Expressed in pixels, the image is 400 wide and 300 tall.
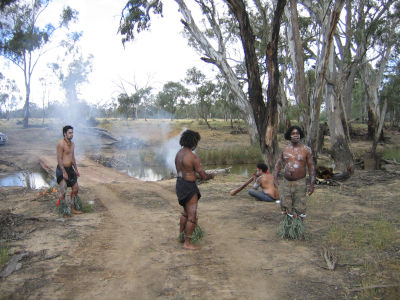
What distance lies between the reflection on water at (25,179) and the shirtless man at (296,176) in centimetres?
1013

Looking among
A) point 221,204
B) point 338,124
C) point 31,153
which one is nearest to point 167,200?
point 221,204

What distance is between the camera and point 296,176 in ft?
16.0

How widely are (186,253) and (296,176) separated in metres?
1.82

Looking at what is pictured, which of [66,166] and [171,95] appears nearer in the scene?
[66,166]

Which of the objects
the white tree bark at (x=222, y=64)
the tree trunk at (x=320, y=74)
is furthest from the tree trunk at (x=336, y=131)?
the white tree bark at (x=222, y=64)

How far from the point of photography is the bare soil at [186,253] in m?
3.42

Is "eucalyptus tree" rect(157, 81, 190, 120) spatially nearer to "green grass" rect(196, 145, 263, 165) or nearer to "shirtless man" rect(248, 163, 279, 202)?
"green grass" rect(196, 145, 263, 165)

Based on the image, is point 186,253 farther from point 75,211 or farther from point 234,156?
point 234,156

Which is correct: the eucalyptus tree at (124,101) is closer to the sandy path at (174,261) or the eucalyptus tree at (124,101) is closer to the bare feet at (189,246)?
the sandy path at (174,261)

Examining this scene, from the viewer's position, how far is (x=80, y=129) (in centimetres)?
2736

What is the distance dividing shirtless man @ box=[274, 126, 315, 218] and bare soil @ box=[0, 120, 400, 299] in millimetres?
471

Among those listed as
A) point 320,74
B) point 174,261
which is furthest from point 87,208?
point 320,74

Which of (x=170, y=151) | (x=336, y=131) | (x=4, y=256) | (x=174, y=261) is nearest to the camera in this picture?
(x=4, y=256)

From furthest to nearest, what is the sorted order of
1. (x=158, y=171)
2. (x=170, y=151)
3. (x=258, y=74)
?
(x=170, y=151), (x=158, y=171), (x=258, y=74)
